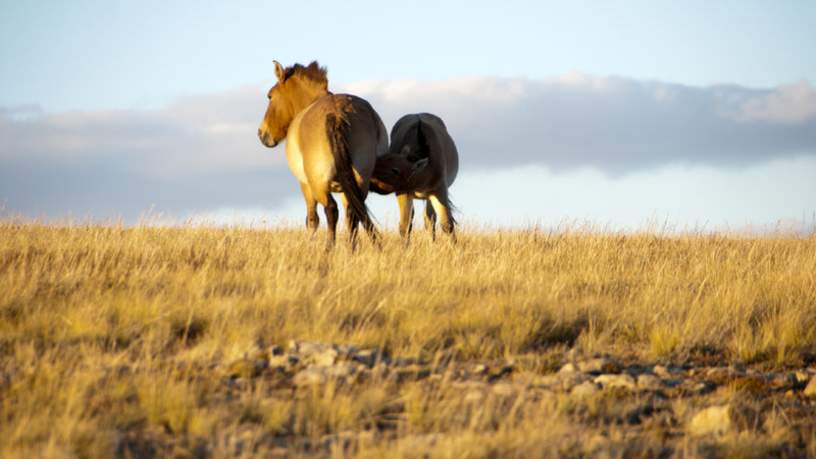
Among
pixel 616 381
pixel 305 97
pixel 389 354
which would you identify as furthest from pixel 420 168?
pixel 616 381

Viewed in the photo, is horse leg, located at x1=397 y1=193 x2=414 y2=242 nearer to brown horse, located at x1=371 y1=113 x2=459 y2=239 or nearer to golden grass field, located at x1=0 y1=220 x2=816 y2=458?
brown horse, located at x1=371 y1=113 x2=459 y2=239

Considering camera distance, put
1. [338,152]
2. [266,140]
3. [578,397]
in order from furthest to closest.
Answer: [266,140] → [338,152] → [578,397]

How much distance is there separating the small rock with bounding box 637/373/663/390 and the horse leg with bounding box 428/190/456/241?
656 cm

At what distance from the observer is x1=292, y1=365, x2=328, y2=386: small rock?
498 centimetres

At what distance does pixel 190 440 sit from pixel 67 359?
5.65ft

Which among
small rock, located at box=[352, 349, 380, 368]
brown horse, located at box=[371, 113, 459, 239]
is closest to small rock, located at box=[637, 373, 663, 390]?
small rock, located at box=[352, 349, 380, 368]

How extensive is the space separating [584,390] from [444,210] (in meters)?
7.09

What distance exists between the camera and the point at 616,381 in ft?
17.5

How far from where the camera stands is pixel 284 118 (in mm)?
13234

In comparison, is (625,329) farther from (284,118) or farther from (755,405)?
(284,118)

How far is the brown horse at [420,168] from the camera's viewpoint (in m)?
11.1

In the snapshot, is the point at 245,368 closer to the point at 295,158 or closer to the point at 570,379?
the point at 570,379

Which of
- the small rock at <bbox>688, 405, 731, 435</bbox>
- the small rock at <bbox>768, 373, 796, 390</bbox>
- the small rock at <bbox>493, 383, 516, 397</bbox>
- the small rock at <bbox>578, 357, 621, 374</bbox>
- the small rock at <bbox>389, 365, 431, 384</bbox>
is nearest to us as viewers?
the small rock at <bbox>688, 405, 731, 435</bbox>

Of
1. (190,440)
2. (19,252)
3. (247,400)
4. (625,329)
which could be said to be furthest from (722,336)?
(19,252)
